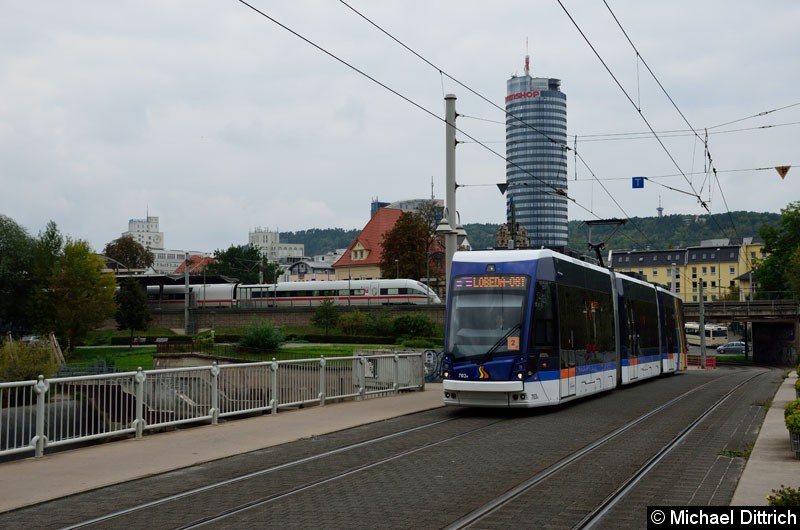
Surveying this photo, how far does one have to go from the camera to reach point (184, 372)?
16328 mm

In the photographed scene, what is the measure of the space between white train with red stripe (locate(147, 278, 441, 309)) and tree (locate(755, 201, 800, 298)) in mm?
37082

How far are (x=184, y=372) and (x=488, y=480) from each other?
7841mm

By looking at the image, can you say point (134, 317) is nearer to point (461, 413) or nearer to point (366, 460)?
point (461, 413)

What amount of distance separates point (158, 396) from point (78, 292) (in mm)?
54797

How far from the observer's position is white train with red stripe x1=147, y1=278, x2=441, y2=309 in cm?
7944

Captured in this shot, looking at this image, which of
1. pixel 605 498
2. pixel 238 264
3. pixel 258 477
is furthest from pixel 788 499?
pixel 238 264

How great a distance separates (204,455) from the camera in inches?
511

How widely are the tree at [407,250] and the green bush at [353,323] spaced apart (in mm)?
20803

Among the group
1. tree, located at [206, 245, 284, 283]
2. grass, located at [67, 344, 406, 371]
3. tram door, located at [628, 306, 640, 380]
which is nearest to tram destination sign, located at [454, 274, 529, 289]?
tram door, located at [628, 306, 640, 380]

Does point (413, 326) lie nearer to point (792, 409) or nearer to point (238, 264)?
point (792, 409)

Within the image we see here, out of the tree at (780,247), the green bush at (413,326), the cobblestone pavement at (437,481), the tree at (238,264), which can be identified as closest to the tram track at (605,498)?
the cobblestone pavement at (437,481)

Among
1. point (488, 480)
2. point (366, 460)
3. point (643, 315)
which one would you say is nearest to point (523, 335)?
point (366, 460)

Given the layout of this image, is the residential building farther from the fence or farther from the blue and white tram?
the blue and white tram

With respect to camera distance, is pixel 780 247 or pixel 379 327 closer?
pixel 379 327
